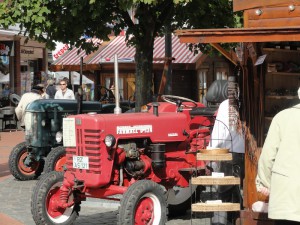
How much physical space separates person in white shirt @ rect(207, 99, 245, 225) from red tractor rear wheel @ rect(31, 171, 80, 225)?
168 cm

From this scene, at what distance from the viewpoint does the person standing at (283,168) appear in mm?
5301

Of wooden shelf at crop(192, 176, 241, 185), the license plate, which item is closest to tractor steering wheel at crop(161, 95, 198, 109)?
the license plate

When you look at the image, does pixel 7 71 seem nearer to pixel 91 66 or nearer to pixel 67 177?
pixel 91 66

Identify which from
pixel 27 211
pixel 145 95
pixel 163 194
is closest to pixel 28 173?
pixel 145 95

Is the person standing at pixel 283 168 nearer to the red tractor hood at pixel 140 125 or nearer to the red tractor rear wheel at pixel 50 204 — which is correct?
the red tractor hood at pixel 140 125

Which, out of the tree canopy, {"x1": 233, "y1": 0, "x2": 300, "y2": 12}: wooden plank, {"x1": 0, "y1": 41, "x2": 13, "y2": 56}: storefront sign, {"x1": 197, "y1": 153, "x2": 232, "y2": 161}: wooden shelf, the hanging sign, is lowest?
{"x1": 197, "y1": 153, "x2": 232, "y2": 161}: wooden shelf

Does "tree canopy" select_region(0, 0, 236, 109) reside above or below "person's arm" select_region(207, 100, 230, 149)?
above

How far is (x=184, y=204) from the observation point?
998 cm

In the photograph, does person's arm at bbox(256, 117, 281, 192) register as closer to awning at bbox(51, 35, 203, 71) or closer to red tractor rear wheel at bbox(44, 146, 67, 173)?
red tractor rear wheel at bbox(44, 146, 67, 173)

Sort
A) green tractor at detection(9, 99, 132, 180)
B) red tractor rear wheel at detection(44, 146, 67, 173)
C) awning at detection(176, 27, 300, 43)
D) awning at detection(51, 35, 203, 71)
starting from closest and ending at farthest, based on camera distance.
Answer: awning at detection(176, 27, 300, 43) < red tractor rear wheel at detection(44, 146, 67, 173) < green tractor at detection(9, 99, 132, 180) < awning at detection(51, 35, 203, 71)

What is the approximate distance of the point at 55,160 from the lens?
1277cm

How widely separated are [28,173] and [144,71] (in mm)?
2732

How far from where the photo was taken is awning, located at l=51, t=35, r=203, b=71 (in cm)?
2916

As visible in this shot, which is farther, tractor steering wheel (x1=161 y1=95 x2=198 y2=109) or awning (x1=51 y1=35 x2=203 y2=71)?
awning (x1=51 y1=35 x2=203 y2=71)
